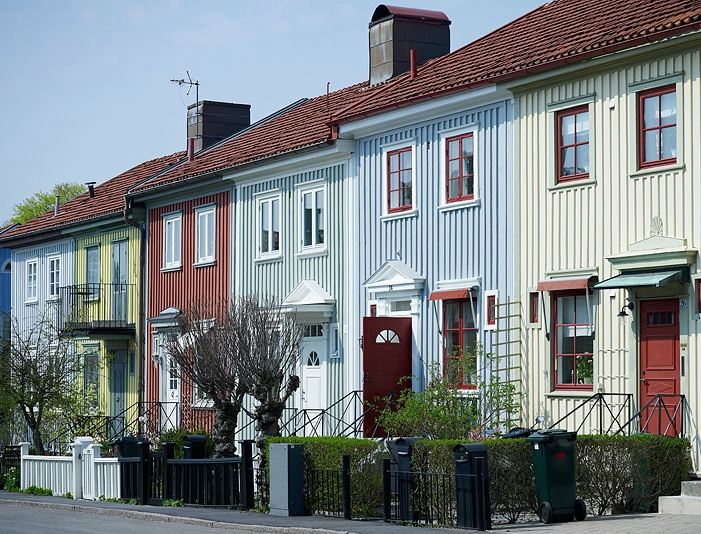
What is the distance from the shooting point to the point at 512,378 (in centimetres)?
2094

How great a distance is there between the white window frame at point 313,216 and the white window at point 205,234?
3.91 m

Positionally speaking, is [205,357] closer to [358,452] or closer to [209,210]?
[358,452]

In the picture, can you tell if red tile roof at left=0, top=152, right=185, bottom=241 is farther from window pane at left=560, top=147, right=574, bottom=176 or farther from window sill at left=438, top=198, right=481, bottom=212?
window pane at left=560, top=147, right=574, bottom=176

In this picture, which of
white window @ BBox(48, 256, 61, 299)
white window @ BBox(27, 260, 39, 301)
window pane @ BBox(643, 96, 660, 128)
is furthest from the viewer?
white window @ BBox(27, 260, 39, 301)

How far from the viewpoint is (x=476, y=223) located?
72.1ft

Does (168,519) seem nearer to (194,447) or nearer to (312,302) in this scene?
(194,447)

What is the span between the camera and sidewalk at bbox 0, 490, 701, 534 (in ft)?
49.5

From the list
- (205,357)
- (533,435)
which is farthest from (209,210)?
(533,435)

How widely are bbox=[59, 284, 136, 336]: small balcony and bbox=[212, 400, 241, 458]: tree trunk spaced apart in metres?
10.7

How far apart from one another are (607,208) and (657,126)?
1.44 m

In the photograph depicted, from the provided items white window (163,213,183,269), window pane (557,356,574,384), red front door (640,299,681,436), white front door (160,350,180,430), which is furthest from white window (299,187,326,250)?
red front door (640,299,681,436)

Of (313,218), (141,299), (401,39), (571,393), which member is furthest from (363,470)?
(141,299)

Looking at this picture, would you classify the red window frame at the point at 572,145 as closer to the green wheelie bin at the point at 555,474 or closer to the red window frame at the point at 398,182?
the red window frame at the point at 398,182

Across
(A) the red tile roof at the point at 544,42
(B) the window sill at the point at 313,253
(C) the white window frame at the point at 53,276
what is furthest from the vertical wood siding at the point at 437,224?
(C) the white window frame at the point at 53,276
